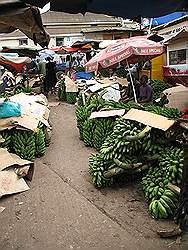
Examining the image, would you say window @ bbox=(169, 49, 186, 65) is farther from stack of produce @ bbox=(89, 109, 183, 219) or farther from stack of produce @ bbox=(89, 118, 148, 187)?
stack of produce @ bbox=(89, 118, 148, 187)

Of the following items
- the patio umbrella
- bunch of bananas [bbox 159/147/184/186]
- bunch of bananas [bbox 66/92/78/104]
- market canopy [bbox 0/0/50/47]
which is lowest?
bunch of bananas [bbox 66/92/78/104]

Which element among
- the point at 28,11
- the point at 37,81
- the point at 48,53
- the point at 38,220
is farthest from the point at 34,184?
the point at 48,53

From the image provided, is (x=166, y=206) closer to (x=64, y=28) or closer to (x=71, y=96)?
(x=71, y=96)

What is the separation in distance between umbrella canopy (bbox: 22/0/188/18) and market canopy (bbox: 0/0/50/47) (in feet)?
0.60

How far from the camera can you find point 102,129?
8.26 m

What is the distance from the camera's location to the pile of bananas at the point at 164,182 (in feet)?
17.1

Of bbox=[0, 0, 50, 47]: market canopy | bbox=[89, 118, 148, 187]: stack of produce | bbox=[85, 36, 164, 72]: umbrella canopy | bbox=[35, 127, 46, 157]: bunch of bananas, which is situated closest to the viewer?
bbox=[0, 0, 50, 47]: market canopy

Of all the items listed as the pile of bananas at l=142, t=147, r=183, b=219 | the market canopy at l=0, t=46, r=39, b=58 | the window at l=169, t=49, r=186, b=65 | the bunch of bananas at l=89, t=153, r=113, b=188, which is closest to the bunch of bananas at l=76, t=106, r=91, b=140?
the bunch of bananas at l=89, t=153, r=113, b=188

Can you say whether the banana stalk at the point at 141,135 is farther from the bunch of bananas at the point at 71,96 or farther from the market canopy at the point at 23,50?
the market canopy at the point at 23,50

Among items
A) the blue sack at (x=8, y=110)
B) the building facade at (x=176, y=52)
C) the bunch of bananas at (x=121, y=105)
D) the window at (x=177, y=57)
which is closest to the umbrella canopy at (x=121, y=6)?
the bunch of bananas at (x=121, y=105)

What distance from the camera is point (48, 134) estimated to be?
974cm

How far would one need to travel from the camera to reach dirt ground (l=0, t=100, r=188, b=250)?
186 inches

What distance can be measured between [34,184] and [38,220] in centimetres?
150

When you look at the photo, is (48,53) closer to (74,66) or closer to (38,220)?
(74,66)
